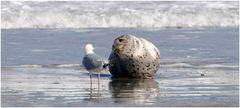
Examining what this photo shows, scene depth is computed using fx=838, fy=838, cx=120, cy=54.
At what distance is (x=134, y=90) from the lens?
28.6ft

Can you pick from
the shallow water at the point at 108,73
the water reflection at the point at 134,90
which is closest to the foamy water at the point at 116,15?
the shallow water at the point at 108,73

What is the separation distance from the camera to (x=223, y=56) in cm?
1289

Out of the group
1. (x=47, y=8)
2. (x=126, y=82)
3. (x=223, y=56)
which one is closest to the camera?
(x=126, y=82)

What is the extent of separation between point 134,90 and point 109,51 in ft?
16.2

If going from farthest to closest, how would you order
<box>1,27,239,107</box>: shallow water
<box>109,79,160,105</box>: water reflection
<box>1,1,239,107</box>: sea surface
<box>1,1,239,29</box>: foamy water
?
<box>1,1,239,29</box>: foamy water, <box>1,1,239,107</box>: sea surface, <box>1,27,239,107</box>: shallow water, <box>109,79,160,105</box>: water reflection

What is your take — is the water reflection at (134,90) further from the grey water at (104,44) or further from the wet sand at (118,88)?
the grey water at (104,44)

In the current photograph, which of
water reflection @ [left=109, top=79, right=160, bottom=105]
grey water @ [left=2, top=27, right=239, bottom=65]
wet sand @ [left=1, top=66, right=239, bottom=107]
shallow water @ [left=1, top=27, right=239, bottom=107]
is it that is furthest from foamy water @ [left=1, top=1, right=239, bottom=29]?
water reflection @ [left=109, top=79, right=160, bottom=105]

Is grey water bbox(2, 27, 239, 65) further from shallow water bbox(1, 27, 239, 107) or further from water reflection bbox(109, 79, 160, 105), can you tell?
water reflection bbox(109, 79, 160, 105)

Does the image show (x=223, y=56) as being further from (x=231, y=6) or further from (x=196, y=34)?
(x=231, y=6)

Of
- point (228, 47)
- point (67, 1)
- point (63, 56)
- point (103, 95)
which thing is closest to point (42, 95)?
point (103, 95)

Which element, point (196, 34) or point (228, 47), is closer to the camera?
point (228, 47)

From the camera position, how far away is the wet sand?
7.59 m

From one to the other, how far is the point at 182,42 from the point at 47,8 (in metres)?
8.08

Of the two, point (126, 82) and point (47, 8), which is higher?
point (47, 8)
